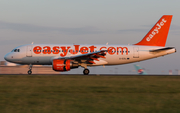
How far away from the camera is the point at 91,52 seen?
30.5 meters

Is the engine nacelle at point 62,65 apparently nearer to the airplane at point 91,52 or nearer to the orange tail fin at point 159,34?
the airplane at point 91,52

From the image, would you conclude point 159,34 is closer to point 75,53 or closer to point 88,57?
point 88,57

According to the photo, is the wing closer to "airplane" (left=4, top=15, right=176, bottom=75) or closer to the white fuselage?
"airplane" (left=4, top=15, right=176, bottom=75)

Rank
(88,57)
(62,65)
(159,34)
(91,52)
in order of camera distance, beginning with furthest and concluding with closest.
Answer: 1. (159,34)
2. (91,52)
3. (88,57)
4. (62,65)

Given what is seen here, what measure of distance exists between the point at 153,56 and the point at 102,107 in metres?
24.0

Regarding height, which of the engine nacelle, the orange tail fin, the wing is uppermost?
the orange tail fin

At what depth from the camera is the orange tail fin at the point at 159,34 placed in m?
32.1

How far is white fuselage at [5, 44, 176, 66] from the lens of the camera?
3014cm

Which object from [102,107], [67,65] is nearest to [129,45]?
[67,65]

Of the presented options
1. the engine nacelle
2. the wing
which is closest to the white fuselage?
the wing

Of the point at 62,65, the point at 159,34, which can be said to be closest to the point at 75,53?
the point at 62,65

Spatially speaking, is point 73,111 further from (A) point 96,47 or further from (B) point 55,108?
(A) point 96,47

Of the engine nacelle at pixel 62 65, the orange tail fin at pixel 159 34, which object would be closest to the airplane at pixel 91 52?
the orange tail fin at pixel 159 34

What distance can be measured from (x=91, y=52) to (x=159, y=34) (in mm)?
9417
